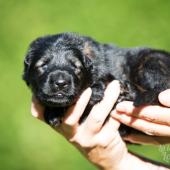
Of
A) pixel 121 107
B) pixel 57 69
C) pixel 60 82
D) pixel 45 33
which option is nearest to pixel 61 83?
pixel 60 82

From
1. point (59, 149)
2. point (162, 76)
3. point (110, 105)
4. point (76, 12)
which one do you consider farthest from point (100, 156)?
point (76, 12)

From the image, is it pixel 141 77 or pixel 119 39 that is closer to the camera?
pixel 141 77

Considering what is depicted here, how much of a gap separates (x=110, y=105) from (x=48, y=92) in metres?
0.44

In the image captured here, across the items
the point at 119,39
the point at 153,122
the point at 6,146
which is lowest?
the point at 6,146

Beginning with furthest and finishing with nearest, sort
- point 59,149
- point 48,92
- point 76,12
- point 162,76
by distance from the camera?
point 76,12
point 59,149
point 162,76
point 48,92

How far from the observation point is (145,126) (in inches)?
186

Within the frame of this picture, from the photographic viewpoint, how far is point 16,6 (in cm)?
854

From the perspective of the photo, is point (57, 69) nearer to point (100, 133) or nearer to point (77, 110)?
point (77, 110)

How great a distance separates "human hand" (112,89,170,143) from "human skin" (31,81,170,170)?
7 centimetres

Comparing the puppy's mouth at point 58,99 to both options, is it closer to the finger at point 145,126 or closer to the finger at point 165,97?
the finger at point 145,126

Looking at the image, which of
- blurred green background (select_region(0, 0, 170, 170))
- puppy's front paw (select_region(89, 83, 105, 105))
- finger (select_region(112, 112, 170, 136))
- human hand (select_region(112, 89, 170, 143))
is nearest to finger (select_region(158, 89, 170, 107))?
human hand (select_region(112, 89, 170, 143))

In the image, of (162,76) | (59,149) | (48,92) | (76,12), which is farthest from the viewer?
(76,12)

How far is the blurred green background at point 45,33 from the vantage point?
311 inches

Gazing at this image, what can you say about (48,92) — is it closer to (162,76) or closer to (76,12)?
(162,76)
